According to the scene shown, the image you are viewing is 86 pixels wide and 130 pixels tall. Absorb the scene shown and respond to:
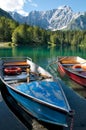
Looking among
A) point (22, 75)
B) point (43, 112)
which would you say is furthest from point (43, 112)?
point (22, 75)

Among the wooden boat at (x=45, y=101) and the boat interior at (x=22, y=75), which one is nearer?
the wooden boat at (x=45, y=101)

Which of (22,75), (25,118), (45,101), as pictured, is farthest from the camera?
(22,75)

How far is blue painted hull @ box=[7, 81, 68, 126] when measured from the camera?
16.5m

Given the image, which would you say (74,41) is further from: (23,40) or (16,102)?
(16,102)

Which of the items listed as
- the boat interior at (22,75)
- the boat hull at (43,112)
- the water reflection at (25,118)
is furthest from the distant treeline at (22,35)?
the boat hull at (43,112)

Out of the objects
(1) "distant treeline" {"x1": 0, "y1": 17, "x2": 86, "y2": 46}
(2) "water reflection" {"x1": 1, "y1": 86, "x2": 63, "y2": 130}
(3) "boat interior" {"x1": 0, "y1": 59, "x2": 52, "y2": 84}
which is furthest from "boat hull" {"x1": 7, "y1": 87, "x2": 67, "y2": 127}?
(1) "distant treeline" {"x1": 0, "y1": 17, "x2": 86, "y2": 46}

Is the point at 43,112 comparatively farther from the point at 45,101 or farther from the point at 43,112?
the point at 45,101

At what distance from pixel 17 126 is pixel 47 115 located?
7.38 ft

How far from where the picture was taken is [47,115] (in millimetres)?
17250

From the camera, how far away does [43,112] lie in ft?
57.5

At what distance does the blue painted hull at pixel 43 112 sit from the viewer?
1647 centimetres

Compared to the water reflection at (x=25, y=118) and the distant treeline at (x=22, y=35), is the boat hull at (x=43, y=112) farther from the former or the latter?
the distant treeline at (x=22, y=35)

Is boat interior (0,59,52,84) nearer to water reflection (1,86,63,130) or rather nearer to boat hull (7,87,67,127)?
water reflection (1,86,63,130)

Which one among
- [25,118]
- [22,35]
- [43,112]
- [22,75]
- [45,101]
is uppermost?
[45,101]
